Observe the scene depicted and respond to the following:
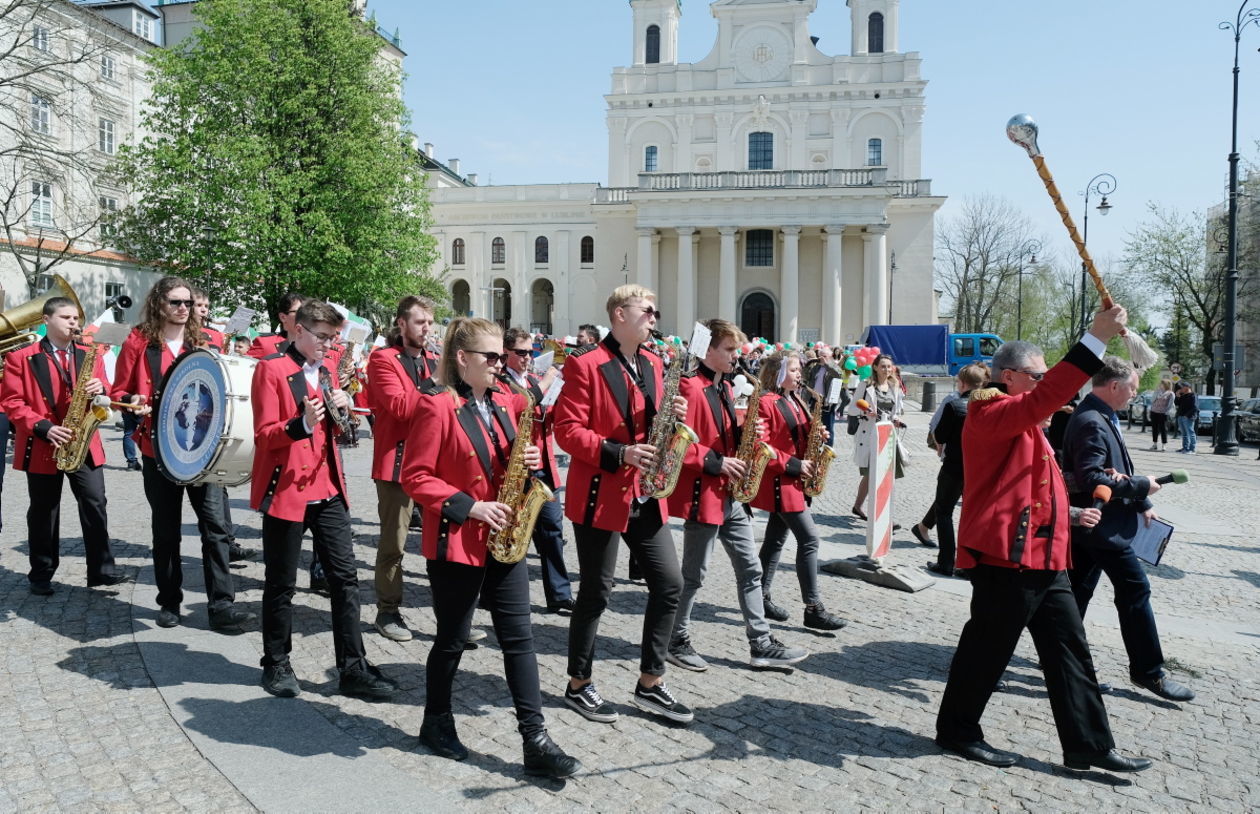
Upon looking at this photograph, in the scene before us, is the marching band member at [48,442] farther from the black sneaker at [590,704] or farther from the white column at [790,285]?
the white column at [790,285]

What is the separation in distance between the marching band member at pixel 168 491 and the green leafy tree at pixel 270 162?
22.1 meters

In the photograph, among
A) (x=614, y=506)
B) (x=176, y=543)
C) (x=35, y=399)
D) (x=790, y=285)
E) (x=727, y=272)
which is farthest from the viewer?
(x=727, y=272)

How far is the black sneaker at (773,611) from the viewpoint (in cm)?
668

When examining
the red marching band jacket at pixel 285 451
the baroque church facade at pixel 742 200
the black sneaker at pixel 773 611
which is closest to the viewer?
the red marching band jacket at pixel 285 451

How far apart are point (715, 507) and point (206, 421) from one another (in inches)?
121

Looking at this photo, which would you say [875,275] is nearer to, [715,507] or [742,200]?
[742,200]

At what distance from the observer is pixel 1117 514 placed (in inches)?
205

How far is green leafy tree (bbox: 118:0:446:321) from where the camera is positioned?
27.5m

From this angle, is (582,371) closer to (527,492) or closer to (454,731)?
(527,492)

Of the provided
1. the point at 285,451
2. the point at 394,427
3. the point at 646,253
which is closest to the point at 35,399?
the point at 394,427

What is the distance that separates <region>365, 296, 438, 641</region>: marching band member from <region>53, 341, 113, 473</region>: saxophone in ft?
6.58

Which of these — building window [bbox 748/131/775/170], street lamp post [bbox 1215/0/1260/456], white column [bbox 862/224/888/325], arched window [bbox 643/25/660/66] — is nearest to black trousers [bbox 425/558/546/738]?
street lamp post [bbox 1215/0/1260/456]

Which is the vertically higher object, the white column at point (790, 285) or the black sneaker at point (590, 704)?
the white column at point (790, 285)

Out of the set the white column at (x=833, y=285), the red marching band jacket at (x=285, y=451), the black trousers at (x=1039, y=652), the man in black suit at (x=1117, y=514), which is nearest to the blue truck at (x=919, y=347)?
the white column at (x=833, y=285)
